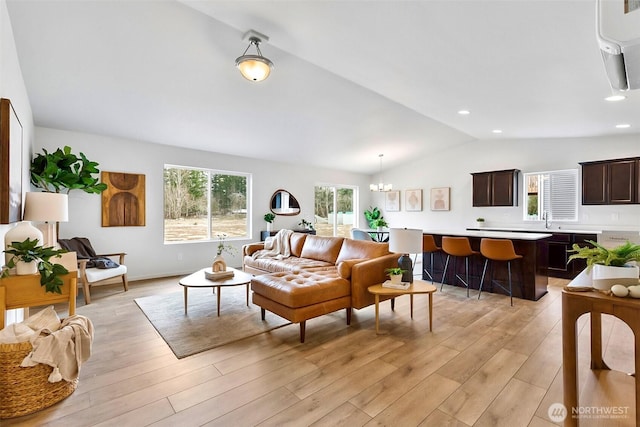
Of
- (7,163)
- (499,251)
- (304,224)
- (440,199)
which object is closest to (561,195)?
(440,199)

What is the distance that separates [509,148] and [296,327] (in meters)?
6.23

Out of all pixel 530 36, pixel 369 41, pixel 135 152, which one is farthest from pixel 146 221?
pixel 530 36

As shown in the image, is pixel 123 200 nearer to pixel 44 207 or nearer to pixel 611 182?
pixel 44 207

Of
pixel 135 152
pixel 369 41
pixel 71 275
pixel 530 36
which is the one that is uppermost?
pixel 369 41

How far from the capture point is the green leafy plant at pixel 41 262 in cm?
200

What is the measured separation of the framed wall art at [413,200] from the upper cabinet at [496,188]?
5.06ft

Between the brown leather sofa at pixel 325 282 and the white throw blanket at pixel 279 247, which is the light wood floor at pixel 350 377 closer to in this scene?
the brown leather sofa at pixel 325 282

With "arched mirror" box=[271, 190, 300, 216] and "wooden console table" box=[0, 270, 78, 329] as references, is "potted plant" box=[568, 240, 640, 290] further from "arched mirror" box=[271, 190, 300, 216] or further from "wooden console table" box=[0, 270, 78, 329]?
"arched mirror" box=[271, 190, 300, 216]

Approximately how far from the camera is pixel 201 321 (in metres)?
3.39

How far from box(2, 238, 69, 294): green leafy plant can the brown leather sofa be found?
170 centimetres

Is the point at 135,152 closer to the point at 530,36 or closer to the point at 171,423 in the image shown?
the point at 171,423

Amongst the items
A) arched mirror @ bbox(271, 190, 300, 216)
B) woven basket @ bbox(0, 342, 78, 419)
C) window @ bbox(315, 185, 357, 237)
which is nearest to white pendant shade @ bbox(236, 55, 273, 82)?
woven basket @ bbox(0, 342, 78, 419)

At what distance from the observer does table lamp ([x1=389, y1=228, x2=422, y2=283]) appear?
3.22 meters

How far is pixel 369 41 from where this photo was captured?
280 cm
